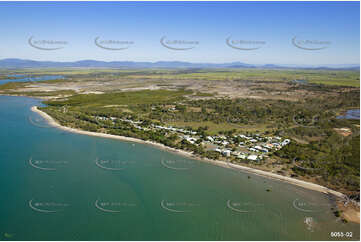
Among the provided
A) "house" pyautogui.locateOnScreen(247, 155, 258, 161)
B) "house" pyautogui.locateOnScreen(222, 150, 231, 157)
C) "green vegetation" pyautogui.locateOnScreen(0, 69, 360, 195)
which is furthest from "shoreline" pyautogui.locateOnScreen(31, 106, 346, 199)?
"house" pyautogui.locateOnScreen(247, 155, 258, 161)

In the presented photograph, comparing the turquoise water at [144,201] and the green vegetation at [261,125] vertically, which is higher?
the green vegetation at [261,125]

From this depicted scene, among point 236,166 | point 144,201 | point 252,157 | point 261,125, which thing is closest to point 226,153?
point 236,166

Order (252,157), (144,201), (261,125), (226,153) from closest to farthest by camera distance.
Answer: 1. (144,201)
2. (252,157)
3. (226,153)
4. (261,125)

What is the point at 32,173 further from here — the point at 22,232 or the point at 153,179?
the point at 153,179

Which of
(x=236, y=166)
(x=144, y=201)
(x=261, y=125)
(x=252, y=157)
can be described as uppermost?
(x=261, y=125)

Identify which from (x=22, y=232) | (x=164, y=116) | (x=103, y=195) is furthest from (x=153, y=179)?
(x=164, y=116)

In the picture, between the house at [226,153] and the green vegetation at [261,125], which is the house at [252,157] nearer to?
the green vegetation at [261,125]

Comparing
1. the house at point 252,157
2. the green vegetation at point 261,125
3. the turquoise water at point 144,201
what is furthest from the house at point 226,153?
the turquoise water at point 144,201

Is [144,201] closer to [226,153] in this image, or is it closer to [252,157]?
[226,153]

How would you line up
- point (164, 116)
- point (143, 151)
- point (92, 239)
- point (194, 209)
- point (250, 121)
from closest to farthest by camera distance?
point (92, 239), point (194, 209), point (143, 151), point (250, 121), point (164, 116)
